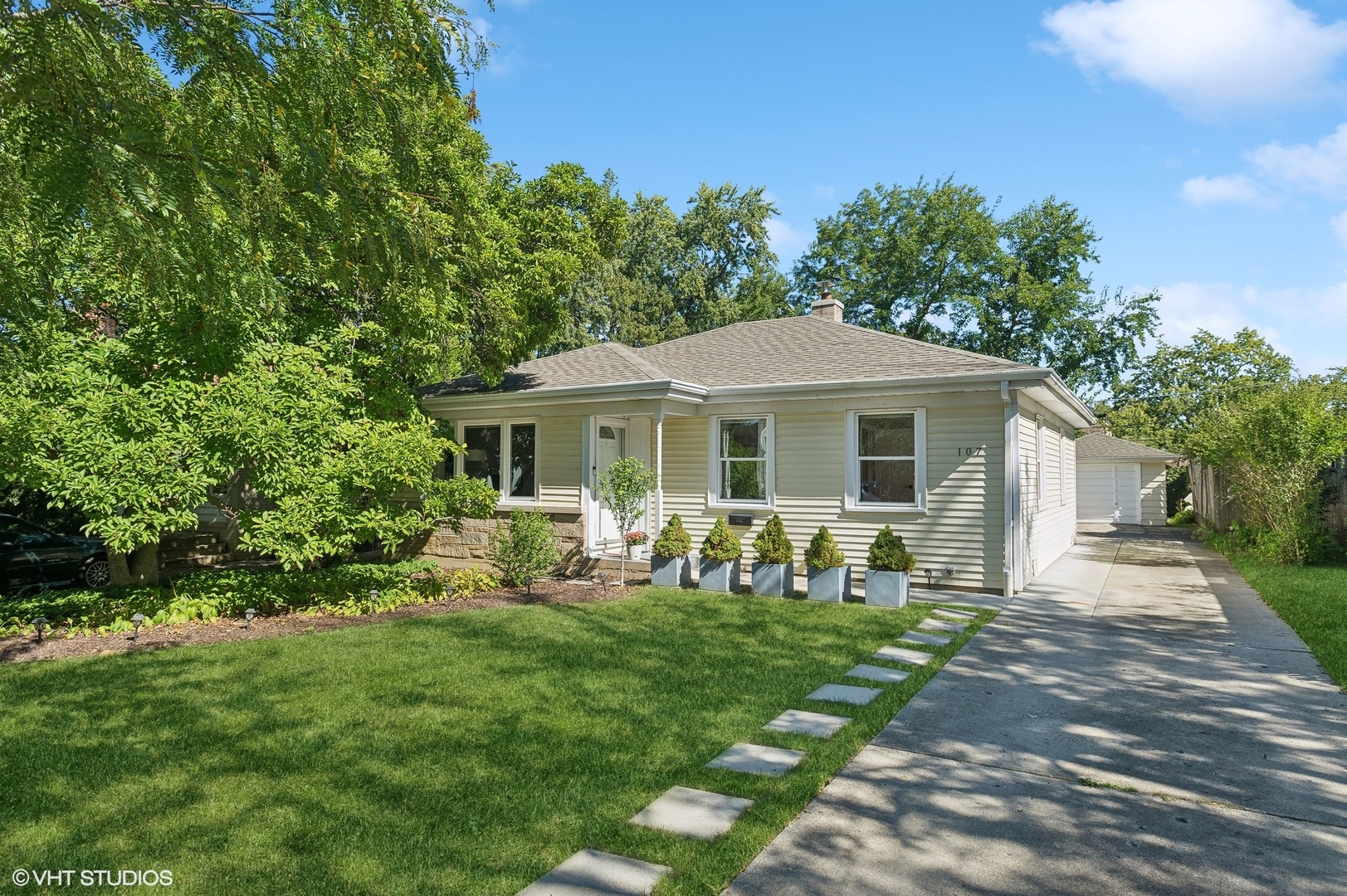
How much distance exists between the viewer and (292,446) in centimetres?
831

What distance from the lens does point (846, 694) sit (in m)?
5.47

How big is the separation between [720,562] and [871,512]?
241 cm

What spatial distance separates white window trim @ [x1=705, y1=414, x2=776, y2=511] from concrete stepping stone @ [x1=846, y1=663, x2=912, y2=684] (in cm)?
536

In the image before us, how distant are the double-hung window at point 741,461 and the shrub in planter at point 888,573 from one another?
2.59m

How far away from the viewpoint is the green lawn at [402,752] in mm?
3076

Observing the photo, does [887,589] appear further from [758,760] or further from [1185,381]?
[1185,381]

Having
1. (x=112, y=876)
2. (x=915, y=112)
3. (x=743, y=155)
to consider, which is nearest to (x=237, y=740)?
(x=112, y=876)

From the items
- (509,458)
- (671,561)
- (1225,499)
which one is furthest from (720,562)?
(1225,499)

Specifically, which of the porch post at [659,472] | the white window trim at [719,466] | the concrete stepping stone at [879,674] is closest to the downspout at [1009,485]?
the white window trim at [719,466]

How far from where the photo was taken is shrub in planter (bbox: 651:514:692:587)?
10.5 meters

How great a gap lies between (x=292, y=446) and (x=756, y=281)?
1074 inches

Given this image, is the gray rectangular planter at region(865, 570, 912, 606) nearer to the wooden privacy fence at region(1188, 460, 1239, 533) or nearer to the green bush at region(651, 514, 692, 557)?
the green bush at region(651, 514, 692, 557)

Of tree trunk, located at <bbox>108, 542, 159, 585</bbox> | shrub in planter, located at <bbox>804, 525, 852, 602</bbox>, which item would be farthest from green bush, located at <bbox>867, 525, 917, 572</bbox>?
tree trunk, located at <bbox>108, 542, 159, 585</bbox>

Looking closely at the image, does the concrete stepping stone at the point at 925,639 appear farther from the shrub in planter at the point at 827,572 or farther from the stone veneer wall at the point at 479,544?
the stone veneer wall at the point at 479,544
